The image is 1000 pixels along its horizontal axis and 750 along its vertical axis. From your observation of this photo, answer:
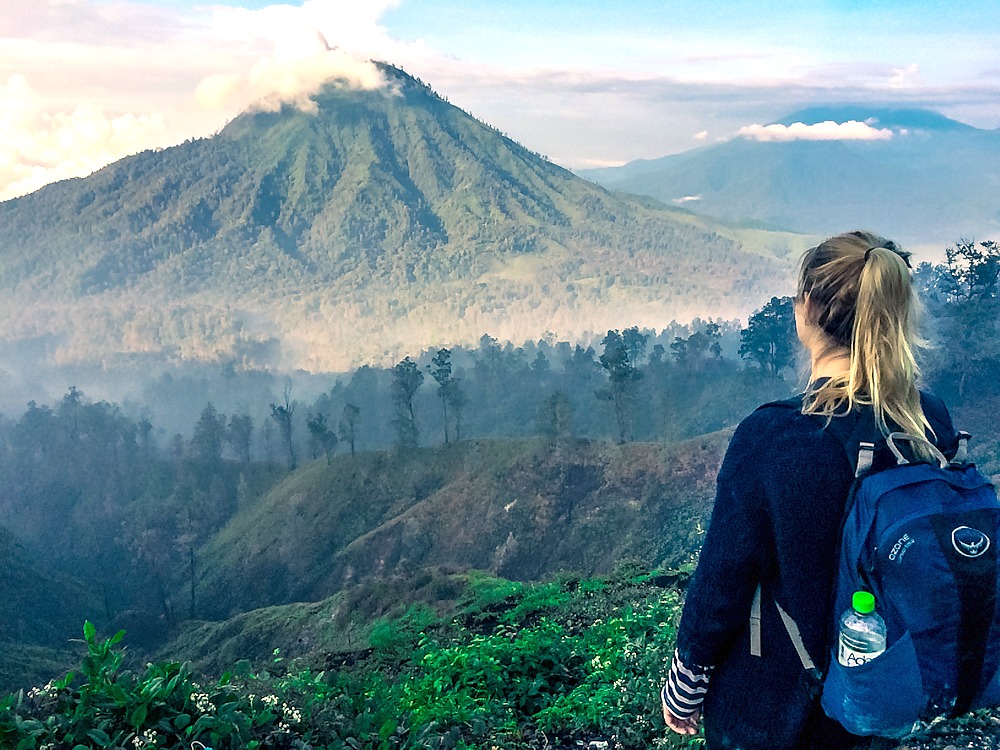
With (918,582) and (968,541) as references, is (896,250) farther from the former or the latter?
(918,582)

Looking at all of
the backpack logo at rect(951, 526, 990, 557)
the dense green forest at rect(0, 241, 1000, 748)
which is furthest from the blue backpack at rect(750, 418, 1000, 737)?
the dense green forest at rect(0, 241, 1000, 748)

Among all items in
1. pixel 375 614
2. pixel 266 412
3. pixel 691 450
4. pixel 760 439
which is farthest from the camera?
pixel 266 412

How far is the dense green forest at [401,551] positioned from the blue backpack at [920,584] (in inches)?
40.6

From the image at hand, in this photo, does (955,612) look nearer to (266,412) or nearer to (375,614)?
(375,614)

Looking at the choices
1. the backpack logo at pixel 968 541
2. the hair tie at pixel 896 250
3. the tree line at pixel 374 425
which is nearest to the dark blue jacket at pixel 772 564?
the backpack logo at pixel 968 541

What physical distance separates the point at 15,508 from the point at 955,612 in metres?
111

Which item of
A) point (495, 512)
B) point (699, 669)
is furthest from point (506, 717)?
point (495, 512)

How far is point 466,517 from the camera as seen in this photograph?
198 feet

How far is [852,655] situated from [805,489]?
58cm

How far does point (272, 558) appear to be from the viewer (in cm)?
6812

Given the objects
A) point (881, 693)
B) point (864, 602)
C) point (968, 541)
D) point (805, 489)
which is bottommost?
point (881, 693)

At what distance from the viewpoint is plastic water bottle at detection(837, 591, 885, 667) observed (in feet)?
9.00

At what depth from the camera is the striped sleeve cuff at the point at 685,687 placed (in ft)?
10.7

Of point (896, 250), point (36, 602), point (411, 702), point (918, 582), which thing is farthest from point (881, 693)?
point (36, 602)
